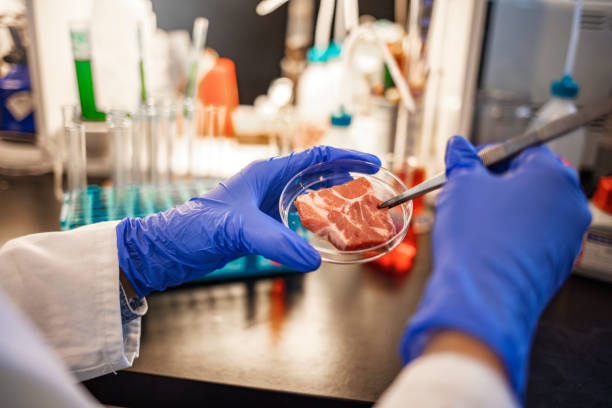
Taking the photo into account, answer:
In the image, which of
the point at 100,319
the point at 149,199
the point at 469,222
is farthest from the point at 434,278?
the point at 149,199

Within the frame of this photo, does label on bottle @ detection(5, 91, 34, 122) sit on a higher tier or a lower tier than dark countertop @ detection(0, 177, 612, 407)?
higher

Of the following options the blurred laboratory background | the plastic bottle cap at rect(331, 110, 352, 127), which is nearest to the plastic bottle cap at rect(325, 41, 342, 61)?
the blurred laboratory background

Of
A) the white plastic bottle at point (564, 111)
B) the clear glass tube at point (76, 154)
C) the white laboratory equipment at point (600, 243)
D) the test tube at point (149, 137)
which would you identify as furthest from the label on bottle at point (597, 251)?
the clear glass tube at point (76, 154)

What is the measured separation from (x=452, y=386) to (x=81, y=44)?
1.30 m

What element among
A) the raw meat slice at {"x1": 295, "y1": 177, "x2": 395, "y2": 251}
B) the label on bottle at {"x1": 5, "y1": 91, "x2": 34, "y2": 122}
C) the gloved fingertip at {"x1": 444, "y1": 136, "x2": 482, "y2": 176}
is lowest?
the raw meat slice at {"x1": 295, "y1": 177, "x2": 395, "y2": 251}

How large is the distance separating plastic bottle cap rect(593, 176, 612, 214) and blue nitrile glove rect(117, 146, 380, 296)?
898 mm

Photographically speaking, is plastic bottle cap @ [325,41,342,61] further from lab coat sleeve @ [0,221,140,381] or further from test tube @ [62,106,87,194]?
lab coat sleeve @ [0,221,140,381]

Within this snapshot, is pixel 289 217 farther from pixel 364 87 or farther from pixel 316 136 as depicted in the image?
pixel 364 87

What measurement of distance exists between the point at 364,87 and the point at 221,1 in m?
0.96

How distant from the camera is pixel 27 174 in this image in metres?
1.77

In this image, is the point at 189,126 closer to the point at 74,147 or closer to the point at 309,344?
the point at 74,147

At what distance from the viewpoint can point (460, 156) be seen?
743 millimetres

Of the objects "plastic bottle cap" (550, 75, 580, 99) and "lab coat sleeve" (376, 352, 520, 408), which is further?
"plastic bottle cap" (550, 75, 580, 99)

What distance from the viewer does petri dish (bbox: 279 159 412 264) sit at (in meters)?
0.89
